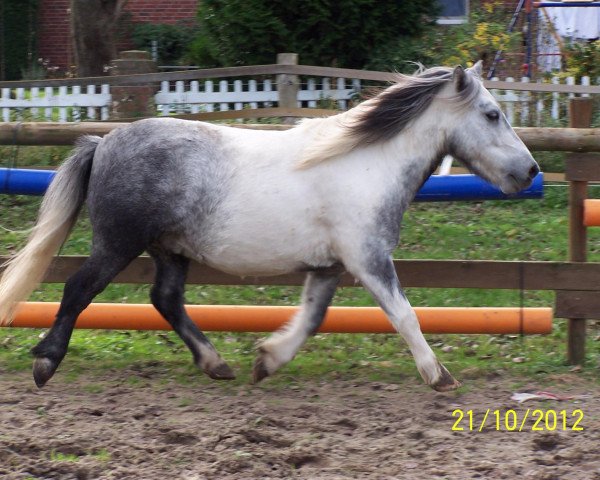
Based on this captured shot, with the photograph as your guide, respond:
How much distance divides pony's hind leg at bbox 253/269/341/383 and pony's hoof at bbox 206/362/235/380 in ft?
0.51

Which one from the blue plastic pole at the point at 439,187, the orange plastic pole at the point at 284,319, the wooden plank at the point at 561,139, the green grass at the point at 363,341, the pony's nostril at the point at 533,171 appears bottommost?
the green grass at the point at 363,341

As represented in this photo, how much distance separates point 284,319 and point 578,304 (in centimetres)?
178

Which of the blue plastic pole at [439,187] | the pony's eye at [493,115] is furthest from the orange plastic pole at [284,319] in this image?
the pony's eye at [493,115]

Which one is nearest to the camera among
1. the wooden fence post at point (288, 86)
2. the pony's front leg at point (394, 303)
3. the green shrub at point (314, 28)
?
the pony's front leg at point (394, 303)

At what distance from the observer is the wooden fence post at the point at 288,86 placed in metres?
10.9

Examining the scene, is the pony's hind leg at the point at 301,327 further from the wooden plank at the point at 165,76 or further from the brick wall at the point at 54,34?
the brick wall at the point at 54,34

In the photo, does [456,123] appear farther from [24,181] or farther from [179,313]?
[24,181]

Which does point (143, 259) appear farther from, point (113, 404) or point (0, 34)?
point (0, 34)

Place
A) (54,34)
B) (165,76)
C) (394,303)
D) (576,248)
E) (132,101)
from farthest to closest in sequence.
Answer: (54,34) → (165,76) → (132,101) → (576,248) → (394,303)

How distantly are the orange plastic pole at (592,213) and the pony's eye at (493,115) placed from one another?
1.00 m

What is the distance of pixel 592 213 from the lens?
18.4 feet

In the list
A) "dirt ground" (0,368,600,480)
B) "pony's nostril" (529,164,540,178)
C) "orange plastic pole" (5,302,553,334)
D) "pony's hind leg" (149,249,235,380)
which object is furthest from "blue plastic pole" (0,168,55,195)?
"pony's nostril" (529,164,540,178)

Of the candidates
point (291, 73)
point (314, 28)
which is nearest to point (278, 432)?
point (291, 73)

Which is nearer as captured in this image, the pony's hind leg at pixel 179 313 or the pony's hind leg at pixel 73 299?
the pony's hind leg at pixel 73 299
